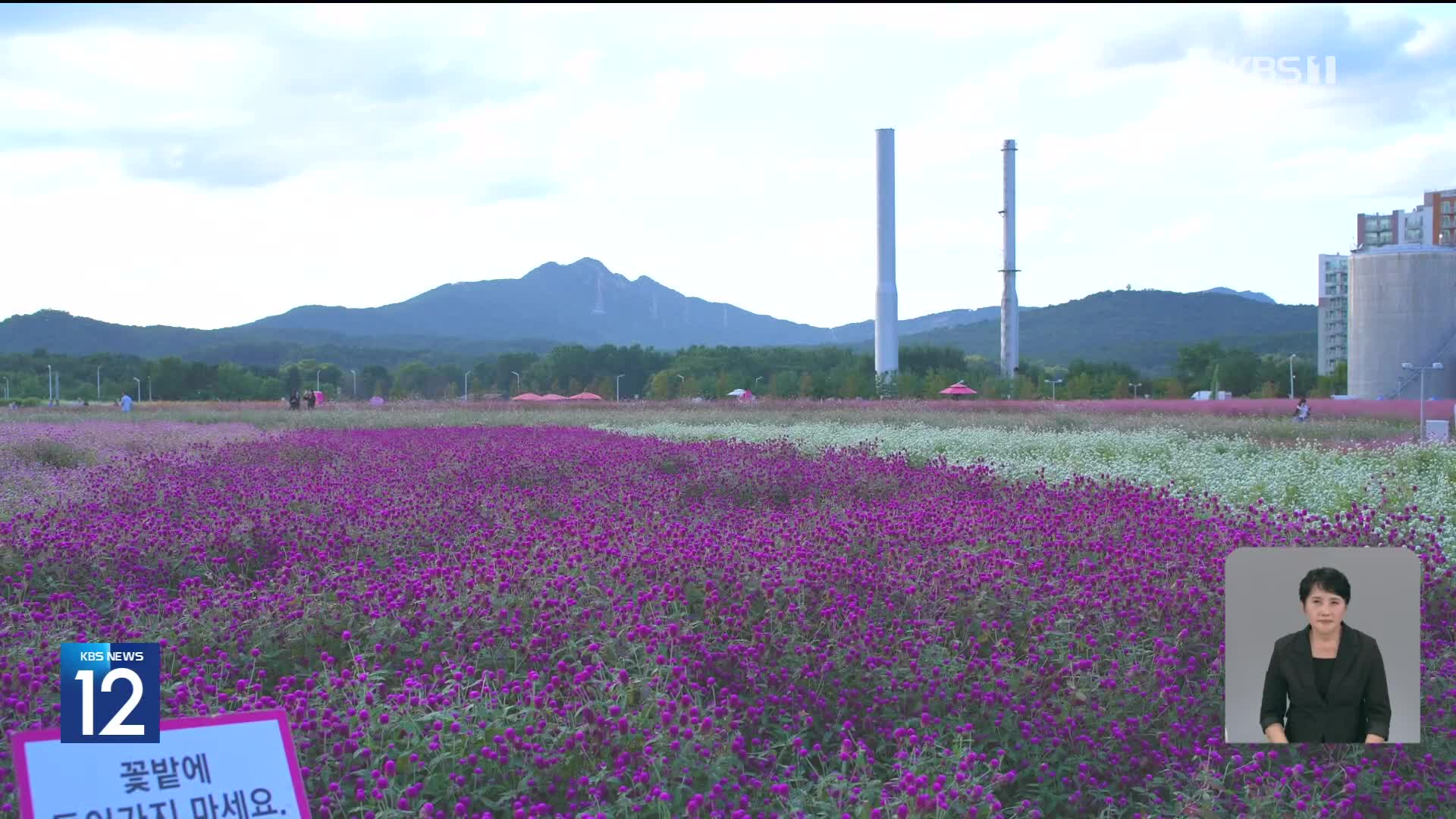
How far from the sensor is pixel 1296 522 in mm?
7262

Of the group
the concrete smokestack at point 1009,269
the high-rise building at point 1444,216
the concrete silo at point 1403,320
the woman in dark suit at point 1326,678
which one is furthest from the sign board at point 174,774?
the high-rise building at point 1444,216

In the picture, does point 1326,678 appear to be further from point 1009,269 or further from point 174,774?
point 1009,269

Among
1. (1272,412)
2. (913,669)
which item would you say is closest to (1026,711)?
(913,669)

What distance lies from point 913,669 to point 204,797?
2.75 m

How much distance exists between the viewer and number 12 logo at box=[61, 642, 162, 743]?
236cm

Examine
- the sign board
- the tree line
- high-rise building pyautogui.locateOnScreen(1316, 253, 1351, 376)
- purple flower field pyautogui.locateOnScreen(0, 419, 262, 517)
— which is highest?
high-rise building pyautogui.locateOnScreen(1316, 253, 1351, 376)

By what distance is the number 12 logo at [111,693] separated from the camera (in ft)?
7.73

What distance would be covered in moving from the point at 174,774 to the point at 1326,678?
2702 mm

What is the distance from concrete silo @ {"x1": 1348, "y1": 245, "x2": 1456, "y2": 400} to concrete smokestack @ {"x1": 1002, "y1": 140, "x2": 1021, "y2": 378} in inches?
601

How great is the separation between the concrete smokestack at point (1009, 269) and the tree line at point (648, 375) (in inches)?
95.5

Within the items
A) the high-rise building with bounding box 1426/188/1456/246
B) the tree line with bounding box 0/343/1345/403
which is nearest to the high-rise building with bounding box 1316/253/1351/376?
the tree line with bounding box 0/343/1345/403

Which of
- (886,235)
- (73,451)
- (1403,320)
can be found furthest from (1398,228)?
(73,451)

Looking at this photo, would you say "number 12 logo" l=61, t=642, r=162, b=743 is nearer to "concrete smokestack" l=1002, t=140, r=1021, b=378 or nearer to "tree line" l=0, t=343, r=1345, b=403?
"concrete smokestack" l=1002, t=140, r=1021, b=378

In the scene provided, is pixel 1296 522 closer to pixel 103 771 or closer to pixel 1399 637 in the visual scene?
pixel 1399 637
